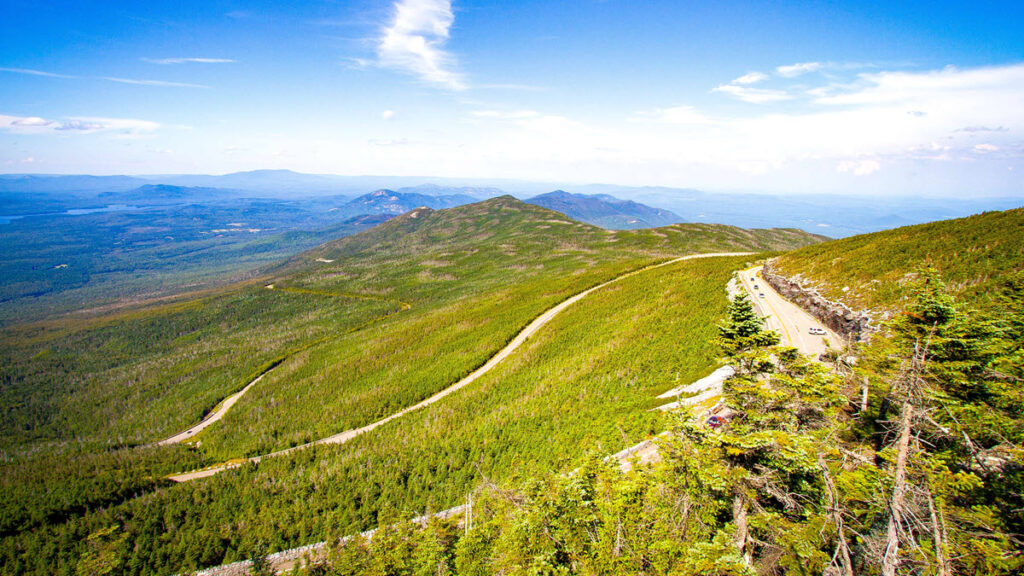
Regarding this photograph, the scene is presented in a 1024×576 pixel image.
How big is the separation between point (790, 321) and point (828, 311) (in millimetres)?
3136

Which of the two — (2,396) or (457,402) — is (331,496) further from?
(2,396)

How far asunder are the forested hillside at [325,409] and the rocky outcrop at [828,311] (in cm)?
778

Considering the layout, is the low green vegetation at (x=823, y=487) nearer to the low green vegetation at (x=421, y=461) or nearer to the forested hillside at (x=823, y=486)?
the forested hillside at (x=823, y=486)

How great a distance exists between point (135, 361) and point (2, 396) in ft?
88.2

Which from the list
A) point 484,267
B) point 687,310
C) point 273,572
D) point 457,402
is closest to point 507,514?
point 273,572

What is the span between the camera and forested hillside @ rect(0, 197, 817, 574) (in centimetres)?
3366

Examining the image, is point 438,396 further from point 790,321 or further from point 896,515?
point 896,515

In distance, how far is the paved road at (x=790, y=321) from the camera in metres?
30.7

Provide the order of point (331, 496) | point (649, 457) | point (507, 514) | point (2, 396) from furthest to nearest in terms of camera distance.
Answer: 1. point (2, 396)
2. point (331, 496)
3. point (649, 457)
4. point (507, 514)

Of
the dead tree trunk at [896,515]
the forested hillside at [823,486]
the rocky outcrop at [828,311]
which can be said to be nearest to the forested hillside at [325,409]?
the rocky outcrop at [828,311]

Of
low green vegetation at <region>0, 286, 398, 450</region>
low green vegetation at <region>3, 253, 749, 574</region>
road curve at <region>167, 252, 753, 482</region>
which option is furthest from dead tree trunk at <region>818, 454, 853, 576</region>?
low green vegetation at <region>0, 286, 398, 450</region>

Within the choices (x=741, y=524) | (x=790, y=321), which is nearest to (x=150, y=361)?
(x=741, y=524)

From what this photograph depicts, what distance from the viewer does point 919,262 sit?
3186cm

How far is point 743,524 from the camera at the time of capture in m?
12.4
